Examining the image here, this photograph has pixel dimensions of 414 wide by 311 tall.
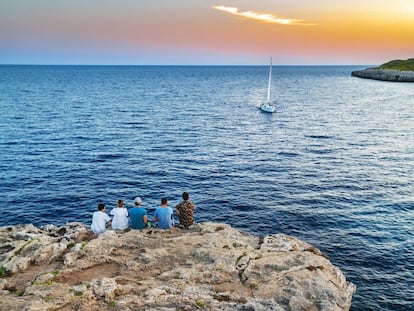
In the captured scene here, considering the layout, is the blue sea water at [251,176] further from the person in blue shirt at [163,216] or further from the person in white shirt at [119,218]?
the person in white shirt at [119,218]

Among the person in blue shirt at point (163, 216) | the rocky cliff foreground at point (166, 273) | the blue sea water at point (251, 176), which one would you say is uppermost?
the person in blue shirt at point (163, 216)

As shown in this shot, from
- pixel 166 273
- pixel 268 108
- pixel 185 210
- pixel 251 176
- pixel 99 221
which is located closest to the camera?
pixel 166 273

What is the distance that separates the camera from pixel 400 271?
2431cm

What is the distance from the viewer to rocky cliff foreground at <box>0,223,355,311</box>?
44.5 ft

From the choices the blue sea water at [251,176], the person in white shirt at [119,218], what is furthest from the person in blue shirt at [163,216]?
the blue sea water at [251,176]

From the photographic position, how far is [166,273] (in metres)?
15.7

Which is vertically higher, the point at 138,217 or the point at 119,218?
the point at 138,217

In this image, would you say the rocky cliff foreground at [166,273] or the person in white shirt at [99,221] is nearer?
the rocky cliff foreground at [166,273]

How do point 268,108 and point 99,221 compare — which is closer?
point 99,221

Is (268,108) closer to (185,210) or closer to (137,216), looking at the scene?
(185,210)

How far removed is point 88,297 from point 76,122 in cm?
6988

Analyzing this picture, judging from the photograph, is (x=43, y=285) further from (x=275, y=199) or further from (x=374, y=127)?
(x=374, y=127)

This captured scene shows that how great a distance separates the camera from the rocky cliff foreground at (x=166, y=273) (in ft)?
44.5

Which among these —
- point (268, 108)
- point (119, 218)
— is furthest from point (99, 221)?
point (268, 108)
